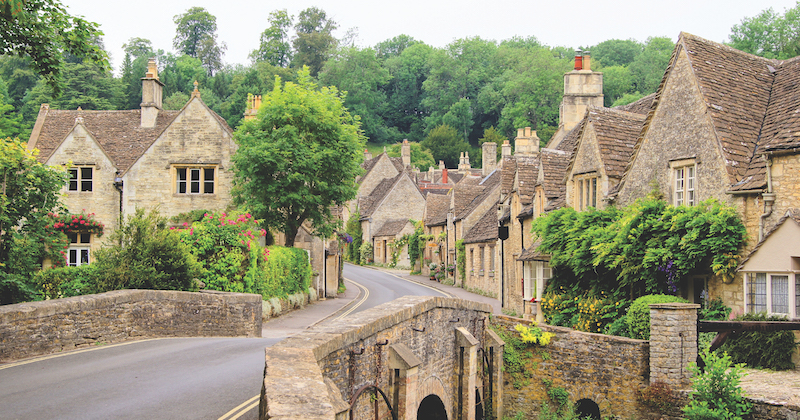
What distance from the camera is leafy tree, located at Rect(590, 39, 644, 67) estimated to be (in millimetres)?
113188

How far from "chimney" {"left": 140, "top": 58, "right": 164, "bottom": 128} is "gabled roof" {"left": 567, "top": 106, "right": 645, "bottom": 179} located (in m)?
20.6

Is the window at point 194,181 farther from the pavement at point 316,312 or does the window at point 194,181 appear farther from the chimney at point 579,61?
the chimney at point 579,61

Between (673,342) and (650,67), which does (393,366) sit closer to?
(673,342)

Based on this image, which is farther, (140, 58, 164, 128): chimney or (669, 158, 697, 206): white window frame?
(140, 58, 164, 128): chimney

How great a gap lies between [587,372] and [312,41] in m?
116

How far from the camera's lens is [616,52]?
11512cm

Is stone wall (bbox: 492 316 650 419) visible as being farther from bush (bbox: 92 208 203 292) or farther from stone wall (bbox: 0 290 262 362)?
bush (bbox: 92 208 203 292)

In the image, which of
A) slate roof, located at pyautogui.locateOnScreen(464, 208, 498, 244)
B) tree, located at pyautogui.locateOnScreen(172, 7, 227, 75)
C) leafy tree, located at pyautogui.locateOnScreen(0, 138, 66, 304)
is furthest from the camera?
tree, located at pyautogui.locateOnScreen(172, 7, 227, 75)

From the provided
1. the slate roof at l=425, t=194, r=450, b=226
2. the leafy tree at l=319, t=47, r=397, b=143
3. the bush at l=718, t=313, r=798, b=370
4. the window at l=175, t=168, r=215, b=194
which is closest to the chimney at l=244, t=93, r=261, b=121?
the window at l=175, t=168, r=215, b=194

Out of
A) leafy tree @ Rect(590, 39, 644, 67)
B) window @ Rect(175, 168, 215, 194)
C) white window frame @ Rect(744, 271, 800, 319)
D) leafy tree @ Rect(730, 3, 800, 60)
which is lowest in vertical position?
white window frame @ Rect(744, 271, 800, 319)

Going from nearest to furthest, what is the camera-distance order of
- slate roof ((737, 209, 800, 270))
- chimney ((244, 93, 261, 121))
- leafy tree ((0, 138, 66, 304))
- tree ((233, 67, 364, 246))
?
1. slate roof ((737, 209, 800, 270))
2. leafy tree ((0, 138, 66, 304))
3. tree ((233, 67, 364, 246))
4. chimney ((244, 93, 261, 121))

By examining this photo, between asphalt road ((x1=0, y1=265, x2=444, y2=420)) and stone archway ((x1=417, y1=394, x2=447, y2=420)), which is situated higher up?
asphalt road ((x1=0, y1=265, x2=444, y2=420))

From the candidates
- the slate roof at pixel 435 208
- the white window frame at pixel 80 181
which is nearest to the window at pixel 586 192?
the white window frame at pixel 80 181

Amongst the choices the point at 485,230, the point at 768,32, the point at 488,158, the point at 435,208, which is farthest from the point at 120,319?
the point at 768,32
